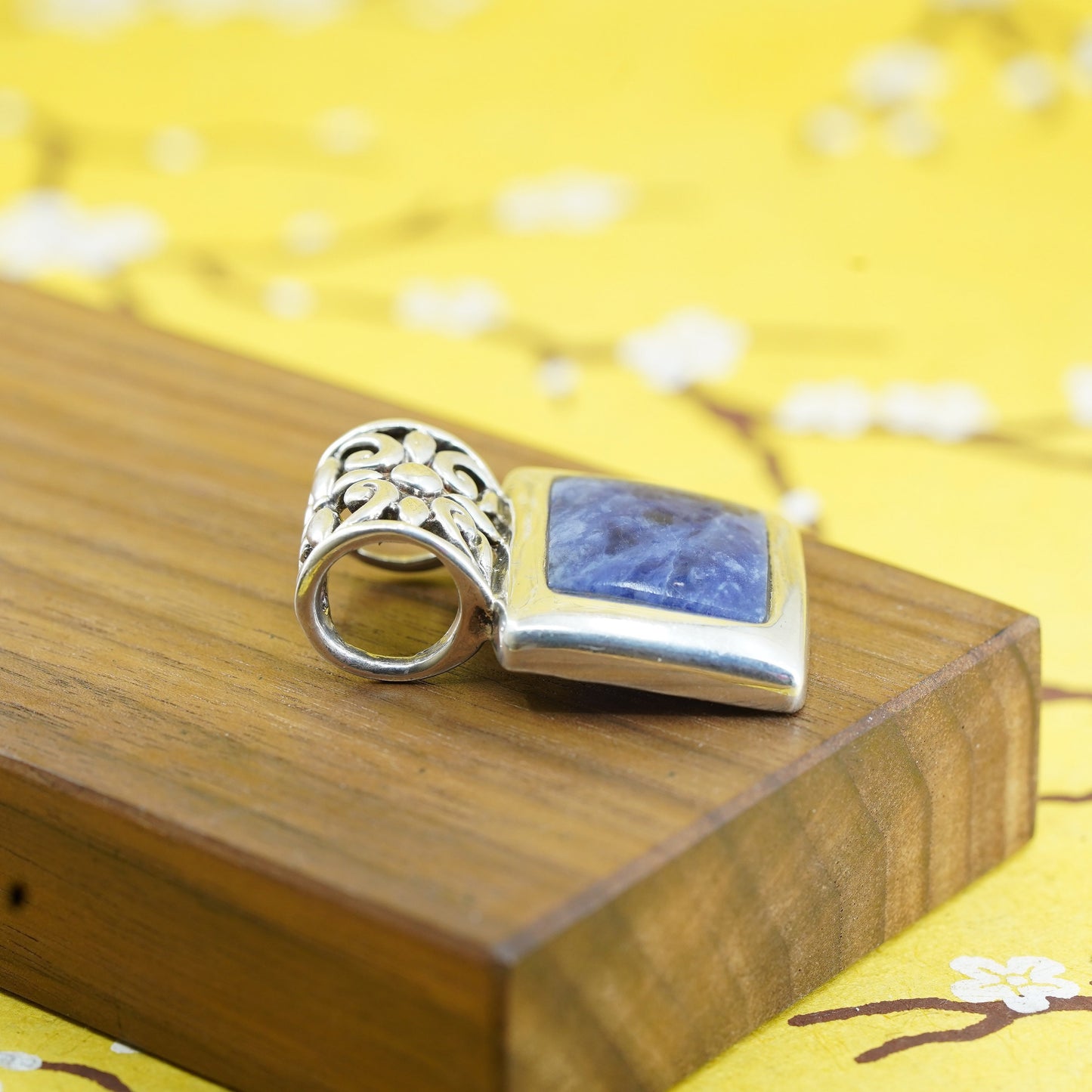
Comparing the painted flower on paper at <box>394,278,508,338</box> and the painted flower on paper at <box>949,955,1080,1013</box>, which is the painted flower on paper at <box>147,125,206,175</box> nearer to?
the painted flower on paper at <box>394,278,508,338</box>

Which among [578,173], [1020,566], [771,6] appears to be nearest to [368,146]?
[578,173]

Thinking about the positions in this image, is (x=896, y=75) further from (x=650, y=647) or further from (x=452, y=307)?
(x=650, y=647)

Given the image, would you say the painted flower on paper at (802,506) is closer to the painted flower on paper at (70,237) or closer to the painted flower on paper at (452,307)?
the painted flower on paper at (452,307)

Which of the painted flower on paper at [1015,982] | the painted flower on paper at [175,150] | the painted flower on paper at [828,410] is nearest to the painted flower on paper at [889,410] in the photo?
the painted flower on paper at [828,410]

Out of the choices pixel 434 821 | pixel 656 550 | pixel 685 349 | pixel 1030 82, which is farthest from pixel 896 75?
pixel 434 821

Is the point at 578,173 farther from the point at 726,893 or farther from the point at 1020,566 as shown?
the point at 726,893

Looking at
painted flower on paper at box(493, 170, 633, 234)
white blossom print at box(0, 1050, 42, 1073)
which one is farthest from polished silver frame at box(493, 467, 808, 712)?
painted flower on paper at box(493, 170, 633, 234)

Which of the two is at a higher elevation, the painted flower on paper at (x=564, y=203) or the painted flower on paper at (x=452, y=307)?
the painted flower on paper at (x=564, y=203)
